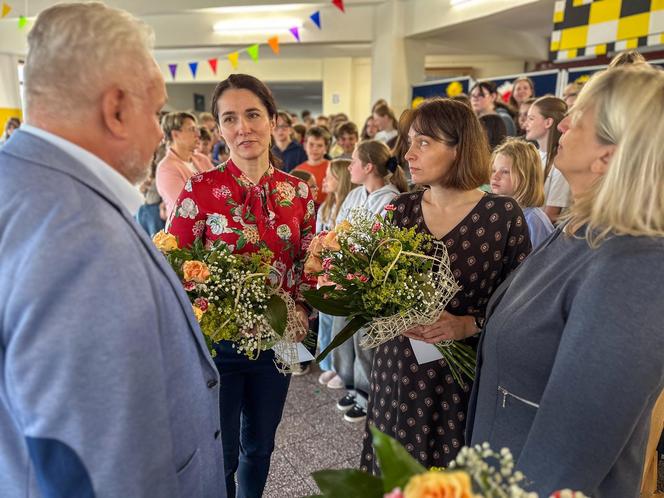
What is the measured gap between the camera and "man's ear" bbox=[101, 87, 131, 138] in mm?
722

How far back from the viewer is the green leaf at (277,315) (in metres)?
1.38

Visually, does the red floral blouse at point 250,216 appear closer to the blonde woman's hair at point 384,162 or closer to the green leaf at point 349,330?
the green leaf at point 349,330

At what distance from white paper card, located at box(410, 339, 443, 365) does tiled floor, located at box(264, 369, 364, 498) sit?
2.86 feet

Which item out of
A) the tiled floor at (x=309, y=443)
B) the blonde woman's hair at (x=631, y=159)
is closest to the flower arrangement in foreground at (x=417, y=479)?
Result: the blonde woman's hair at (x=631, y=159)

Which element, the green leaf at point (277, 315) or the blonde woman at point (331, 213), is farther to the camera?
the blonde woman at point (331, 213)

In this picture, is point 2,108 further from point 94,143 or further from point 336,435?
point 94,143

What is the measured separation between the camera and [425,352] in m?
1.49

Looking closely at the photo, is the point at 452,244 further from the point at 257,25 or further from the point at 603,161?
the point at 257,25

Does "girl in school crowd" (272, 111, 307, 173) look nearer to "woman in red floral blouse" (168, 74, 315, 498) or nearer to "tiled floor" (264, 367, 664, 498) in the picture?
"tiled floor" (264, 367, 664, 498)

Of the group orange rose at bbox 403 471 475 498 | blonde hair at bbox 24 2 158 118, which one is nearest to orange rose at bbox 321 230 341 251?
blonde hair at bbox 24 2 158 118

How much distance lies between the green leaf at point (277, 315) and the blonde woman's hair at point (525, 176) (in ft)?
4.80

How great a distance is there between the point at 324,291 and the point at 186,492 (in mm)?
702

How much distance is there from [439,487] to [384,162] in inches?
98.2

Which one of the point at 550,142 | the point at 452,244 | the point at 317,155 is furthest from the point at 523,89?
the point at 452,244
